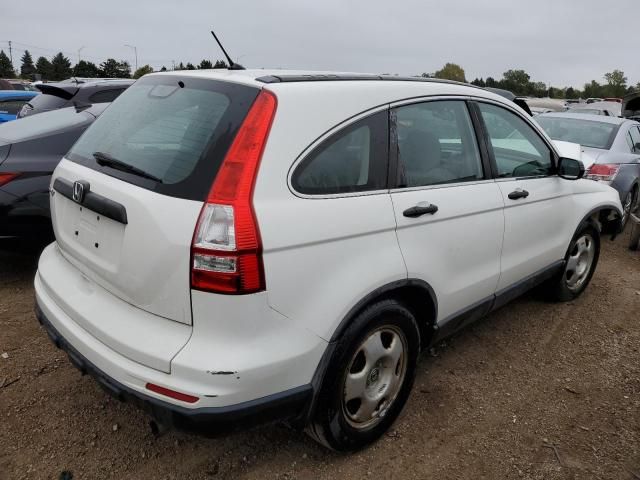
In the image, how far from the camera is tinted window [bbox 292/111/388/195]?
2080 millimetres

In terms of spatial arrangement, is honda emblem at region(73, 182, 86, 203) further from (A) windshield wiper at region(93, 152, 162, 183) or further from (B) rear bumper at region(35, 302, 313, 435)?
(B) rear bumper at region(35, 302, 313, 435)

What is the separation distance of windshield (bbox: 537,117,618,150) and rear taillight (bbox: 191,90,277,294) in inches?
260

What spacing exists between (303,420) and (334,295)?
555mm

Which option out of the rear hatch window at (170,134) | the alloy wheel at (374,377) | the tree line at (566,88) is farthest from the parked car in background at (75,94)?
the tree line at (566,88)

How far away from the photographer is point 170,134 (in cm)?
219

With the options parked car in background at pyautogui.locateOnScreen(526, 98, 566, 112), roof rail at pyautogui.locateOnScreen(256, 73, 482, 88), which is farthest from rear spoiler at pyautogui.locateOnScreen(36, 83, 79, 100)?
parked car in background at pyautogui.locateOnScreen(526, 98, 566, 112)

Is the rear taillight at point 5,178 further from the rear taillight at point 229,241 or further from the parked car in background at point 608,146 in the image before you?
the parked car in background at point 608,146

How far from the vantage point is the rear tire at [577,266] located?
13.9ft

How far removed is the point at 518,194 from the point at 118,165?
7.65 ft

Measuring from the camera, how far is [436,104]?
2795 mm

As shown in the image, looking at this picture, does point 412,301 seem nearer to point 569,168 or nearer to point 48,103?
point 569,168

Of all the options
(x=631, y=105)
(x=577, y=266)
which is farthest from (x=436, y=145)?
(x=631, y=105)

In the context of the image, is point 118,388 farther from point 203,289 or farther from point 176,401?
point 203,289

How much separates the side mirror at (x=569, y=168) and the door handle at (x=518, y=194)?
0.60 m
